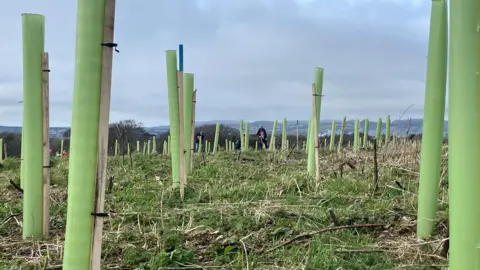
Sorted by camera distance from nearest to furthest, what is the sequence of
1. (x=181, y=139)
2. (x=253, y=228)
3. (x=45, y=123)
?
(x=45, y=123) < (x=253, y=228) < (x=181, y=139)

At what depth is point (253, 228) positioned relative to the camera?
130 inches

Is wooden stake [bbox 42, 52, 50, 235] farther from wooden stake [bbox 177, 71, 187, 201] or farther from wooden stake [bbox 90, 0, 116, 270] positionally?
wooden stake [bbox 177, 71, 187, 201]

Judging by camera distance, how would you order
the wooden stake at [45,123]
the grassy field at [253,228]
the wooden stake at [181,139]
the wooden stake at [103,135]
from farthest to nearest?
the wooden stake at [181,139] → the wooden stake at [45,123] → the grassy field at [253,228] → the wooden stake at [103,135]

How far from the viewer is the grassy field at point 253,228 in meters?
2.56

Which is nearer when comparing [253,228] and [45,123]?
[45,123]

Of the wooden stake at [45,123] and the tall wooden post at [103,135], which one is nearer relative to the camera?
the tall wooden post at [103,135]

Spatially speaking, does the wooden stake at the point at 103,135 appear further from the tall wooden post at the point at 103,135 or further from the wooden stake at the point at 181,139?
the wooden stake at the point at 181,139

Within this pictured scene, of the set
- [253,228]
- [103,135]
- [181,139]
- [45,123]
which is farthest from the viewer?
[181,139]

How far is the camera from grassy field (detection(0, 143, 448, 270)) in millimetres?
2564

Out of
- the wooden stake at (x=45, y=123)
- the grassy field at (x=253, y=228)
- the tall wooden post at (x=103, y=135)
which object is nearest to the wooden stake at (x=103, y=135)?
the tall wooden post at (x=103, y=135)

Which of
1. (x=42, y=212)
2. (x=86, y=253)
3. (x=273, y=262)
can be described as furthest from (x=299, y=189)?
(x=86, y=253)

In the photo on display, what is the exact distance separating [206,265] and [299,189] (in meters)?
2.35

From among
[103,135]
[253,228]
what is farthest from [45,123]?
[253,228]

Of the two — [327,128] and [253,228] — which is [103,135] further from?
[327,128]
